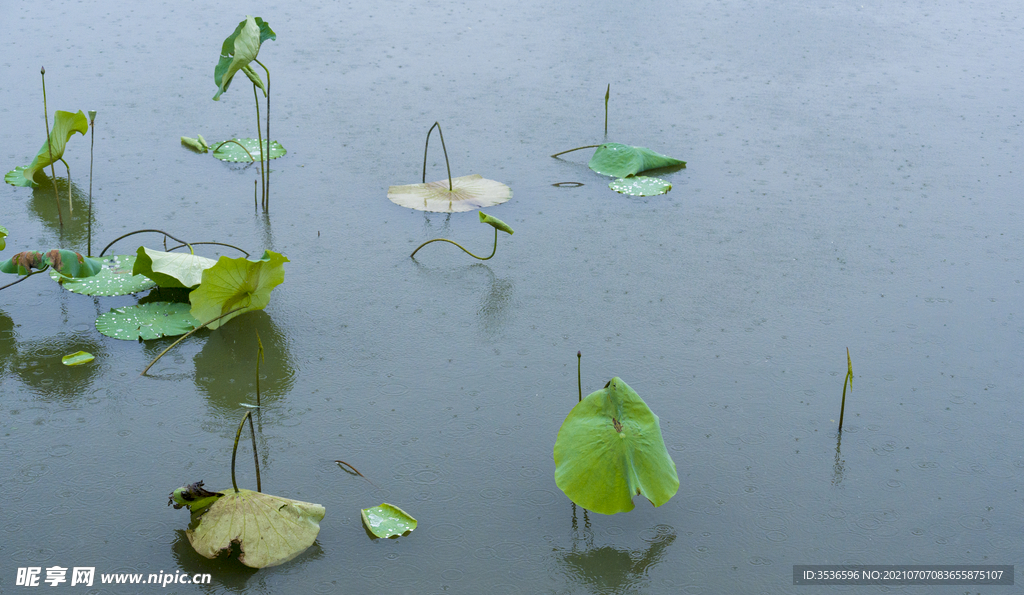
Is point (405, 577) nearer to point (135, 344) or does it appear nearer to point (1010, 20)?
point (135, 344)

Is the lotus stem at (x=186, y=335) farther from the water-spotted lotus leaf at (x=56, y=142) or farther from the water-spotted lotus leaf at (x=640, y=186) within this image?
the water-spotted lotus leaf at (x=640, y=186)

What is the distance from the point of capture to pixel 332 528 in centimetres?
230

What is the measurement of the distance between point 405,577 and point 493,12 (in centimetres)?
543

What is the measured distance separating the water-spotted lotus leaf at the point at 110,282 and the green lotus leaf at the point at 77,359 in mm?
320

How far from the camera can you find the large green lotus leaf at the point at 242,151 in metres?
4.37

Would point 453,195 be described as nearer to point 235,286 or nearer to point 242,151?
point 242,151

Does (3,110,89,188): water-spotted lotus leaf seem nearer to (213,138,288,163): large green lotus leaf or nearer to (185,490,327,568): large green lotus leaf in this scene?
(213,138,288,163): large green lotus leaf

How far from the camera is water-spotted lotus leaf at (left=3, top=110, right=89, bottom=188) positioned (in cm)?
366

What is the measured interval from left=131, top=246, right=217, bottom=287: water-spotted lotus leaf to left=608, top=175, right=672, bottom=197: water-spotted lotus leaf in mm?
2085

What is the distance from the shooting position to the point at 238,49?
136 inches

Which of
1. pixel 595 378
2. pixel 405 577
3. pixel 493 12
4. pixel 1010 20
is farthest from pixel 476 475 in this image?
pixel 1010 20

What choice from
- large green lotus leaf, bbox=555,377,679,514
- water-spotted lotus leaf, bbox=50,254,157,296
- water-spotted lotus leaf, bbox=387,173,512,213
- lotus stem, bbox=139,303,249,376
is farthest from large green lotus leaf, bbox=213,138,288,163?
large green lotus leaf, bbox=555,377,679,514

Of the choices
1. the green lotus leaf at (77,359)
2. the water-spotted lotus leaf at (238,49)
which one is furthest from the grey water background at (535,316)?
the water-spotted lotus leaf at (238,49)

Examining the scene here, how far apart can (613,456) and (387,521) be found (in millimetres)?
643
